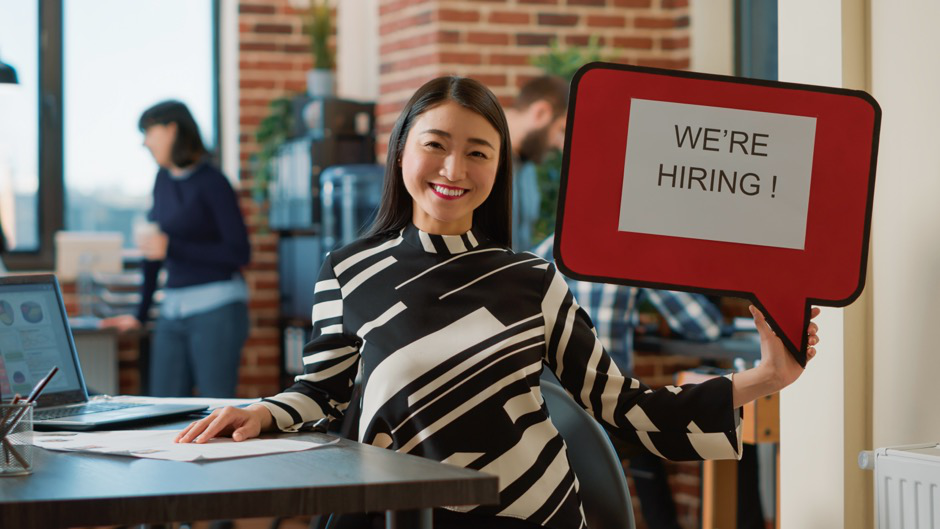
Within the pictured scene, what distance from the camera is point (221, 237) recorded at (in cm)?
418

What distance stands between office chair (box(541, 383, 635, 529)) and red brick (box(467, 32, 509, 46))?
8.90 feet

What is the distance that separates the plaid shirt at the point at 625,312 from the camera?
3.31 meters

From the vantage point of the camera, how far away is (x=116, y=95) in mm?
5594

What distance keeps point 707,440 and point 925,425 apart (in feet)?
1.31

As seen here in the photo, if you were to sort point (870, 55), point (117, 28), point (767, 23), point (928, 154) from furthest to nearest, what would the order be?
point (117, 28) < point (767, 23) < point (870, 55) < point (928, 154)

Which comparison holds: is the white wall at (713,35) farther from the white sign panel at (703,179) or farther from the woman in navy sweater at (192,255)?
the white sign panel at (703,179)

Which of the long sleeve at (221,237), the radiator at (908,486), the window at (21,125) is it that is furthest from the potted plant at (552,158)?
the window at (21,125)

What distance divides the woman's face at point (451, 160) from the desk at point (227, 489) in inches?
18.5

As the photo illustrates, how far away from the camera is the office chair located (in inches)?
66.4

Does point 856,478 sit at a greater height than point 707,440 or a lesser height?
lesser

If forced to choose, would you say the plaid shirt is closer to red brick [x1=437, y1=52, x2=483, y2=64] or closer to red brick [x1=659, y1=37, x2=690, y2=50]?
red brick [x1=437, y1=52, x2=483, y2=64]

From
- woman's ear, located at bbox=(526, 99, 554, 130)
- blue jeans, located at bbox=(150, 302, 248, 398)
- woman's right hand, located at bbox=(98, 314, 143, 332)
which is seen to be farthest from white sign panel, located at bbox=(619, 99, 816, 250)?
woman's right hand, located at bbox=(98, 314, 143, 332)

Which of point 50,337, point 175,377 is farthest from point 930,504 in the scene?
point 175,377

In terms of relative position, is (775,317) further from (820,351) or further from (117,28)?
(117,28)
